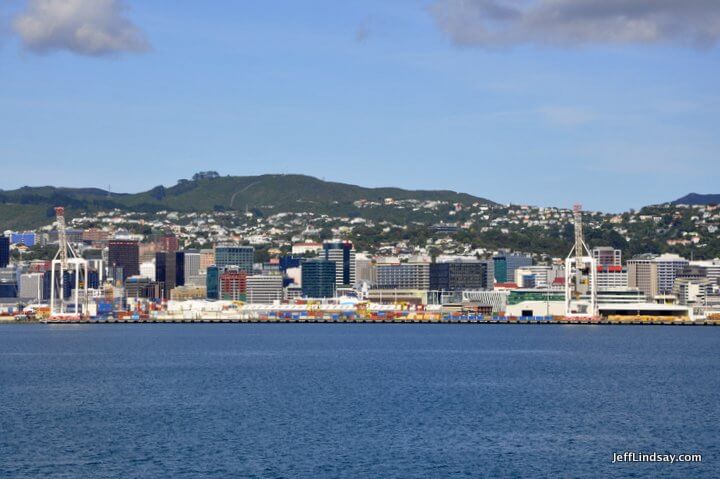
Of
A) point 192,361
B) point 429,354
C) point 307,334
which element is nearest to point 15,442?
point 192,361

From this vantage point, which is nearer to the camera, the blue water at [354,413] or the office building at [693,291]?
the blue water at [354,413]

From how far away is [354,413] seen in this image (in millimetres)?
48656

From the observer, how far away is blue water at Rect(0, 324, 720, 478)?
3784 centimetres

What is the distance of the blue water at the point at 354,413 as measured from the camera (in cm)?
3784

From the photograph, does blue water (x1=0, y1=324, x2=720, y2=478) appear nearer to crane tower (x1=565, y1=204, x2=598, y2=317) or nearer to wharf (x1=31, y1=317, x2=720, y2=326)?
wharf (x1=31, y1=317, x2=720, y2=326)

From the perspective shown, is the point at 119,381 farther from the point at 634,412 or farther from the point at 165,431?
the point at 634,412

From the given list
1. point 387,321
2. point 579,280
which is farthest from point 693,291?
point 387,321

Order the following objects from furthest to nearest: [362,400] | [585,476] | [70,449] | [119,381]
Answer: [119,381] < [362,400] < [70,449] < [585,476]

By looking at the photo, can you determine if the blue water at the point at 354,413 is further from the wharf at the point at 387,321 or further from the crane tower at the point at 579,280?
the crane tower at the point at 579,280

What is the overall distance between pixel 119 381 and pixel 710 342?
188ft

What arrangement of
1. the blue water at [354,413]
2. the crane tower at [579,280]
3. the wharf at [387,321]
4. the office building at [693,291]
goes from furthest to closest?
the office building at [693,291], the crane tower at [579,280], the wharf at [387,321], the blue water at [354,413]

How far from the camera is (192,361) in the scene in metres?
77.5

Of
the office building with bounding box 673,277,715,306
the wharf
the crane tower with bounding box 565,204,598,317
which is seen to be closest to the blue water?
the wharf

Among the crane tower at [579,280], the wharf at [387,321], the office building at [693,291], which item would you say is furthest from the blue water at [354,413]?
the office building at [693,291]
